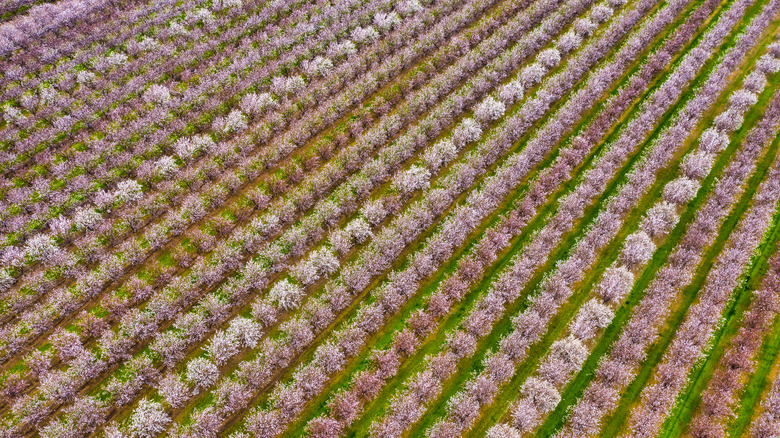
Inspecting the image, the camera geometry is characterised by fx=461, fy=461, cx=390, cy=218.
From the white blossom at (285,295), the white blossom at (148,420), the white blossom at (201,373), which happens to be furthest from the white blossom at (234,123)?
the white blossom at (148,420)

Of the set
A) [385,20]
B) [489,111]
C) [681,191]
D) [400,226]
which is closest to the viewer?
[400,226]

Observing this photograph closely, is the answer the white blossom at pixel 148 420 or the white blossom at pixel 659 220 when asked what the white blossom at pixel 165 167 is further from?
the white blossom at pixel 659 220

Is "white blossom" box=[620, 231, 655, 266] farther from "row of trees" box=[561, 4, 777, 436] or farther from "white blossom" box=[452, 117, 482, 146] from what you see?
"white blossom" box=[452, 117, 482, 146]

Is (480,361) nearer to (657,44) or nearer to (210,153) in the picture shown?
(210,153)

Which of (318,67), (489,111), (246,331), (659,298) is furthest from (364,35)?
(659,298)

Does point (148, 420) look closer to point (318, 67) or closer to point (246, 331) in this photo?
point (246, 331)

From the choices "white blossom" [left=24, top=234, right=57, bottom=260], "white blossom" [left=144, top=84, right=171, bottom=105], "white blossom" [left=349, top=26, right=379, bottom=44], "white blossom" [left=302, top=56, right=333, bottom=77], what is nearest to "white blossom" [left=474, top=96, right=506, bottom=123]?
"white blossom" [left=349, top=26, right=379, bottom=44]

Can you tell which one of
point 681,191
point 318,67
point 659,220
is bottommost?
point 318,67

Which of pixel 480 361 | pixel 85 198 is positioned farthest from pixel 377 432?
pixel 85 198

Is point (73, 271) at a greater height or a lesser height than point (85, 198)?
lesser
